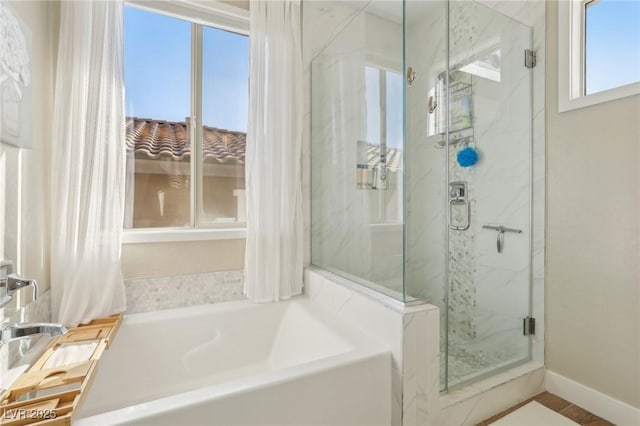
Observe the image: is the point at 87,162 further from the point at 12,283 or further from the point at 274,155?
the point at 274,155

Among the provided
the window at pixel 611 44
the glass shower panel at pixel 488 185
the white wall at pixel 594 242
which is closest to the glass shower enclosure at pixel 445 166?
the glass shower panel at pixel 488 185

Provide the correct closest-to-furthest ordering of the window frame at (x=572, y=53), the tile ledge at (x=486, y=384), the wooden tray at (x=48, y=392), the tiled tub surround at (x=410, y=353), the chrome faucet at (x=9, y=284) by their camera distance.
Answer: the wooden tray at (x=48, y=392) → the chrome faucet at (x=9, y=284) → the tiled tub surround at (x=410, y=353) → the tile ledge at (x=486, y=384) → the window frame at (x=572, y=53)

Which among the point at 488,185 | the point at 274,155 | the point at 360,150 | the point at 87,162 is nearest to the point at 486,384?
the point at 488,185

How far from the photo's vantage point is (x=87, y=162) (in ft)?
5.11

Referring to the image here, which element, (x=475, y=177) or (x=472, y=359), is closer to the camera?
(x=472, y=359)

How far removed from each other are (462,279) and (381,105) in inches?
52.0

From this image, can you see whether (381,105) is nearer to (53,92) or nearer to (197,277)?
(197,277)

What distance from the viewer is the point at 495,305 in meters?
2.08

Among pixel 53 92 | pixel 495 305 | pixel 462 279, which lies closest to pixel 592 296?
pixel 495 305

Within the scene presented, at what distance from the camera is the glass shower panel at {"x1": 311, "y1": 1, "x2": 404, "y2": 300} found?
66.3 inches

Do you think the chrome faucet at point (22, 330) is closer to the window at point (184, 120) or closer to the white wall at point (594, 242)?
the window at point (184, 120)

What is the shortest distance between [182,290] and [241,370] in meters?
0.59

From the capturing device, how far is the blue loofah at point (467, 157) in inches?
83.3

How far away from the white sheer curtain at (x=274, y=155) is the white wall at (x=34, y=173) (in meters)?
0.98
